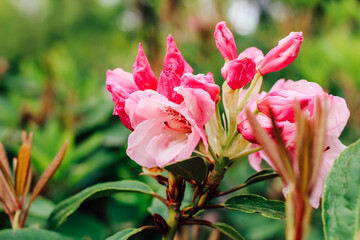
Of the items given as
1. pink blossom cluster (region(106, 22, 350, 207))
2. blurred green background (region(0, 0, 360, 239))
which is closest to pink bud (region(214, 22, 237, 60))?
pink blossom cluster (region(106, 22, 350, 207))

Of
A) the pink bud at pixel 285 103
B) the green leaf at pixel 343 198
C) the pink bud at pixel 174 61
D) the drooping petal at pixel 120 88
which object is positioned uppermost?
A: the pink bud at pixel 174 61

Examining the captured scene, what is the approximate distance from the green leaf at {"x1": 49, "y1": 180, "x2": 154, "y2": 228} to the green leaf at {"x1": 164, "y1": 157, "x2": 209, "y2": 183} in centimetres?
13

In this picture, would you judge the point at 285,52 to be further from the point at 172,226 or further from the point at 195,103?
the point at 172,226

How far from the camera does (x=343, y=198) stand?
367 mm

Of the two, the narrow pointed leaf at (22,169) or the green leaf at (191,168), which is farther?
the narrow pointed leaf at (22,169)

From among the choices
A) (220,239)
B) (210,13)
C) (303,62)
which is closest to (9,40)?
(210,13)

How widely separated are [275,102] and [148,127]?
0.16 metres

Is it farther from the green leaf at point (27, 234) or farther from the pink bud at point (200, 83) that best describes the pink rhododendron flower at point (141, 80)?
the green leaf at point (27, 234)

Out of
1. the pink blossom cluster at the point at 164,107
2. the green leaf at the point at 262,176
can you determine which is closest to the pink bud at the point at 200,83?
the pink blossom cluster at the point at 164,107

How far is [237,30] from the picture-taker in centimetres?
282

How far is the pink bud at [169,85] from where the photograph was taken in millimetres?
461

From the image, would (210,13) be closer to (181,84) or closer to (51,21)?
(181,84)

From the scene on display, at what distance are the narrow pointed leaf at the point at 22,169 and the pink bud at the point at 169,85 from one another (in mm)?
249

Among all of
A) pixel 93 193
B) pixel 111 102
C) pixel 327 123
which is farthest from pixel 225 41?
pixel 111 102
